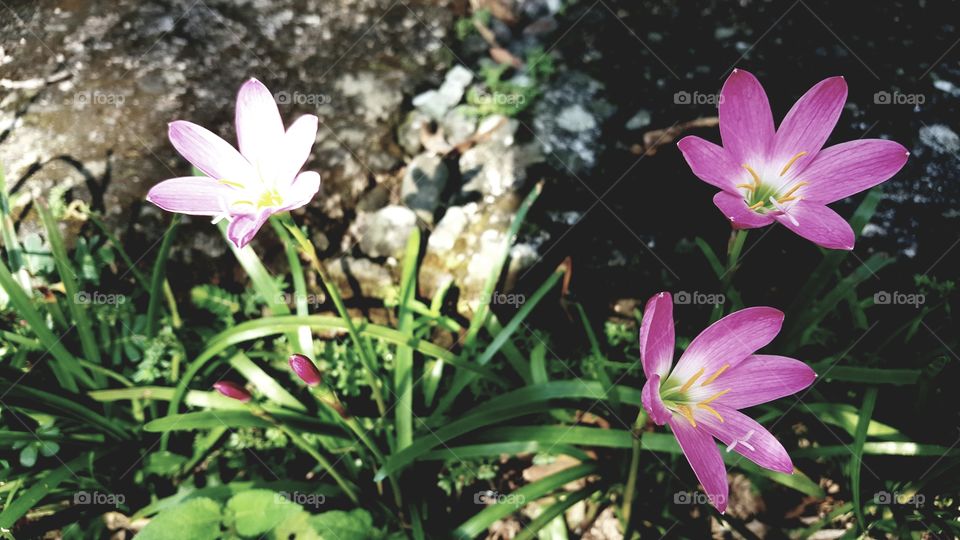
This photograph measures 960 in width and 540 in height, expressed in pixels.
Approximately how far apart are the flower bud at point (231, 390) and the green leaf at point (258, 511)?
0.24m

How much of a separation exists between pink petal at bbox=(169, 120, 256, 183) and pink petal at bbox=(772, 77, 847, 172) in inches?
49.8

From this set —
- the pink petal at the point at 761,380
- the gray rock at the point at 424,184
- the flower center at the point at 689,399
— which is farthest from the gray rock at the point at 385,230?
the pink petal at the point at 761,380

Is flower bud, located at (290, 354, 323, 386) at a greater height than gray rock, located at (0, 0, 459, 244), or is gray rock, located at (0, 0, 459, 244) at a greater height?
gray rock, located at (0, 0, 459, 244)

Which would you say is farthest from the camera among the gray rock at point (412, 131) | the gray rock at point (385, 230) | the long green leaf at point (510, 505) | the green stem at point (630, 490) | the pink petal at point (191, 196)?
the gray rock at point (412, 131)

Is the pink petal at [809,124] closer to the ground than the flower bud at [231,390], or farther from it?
farther from it

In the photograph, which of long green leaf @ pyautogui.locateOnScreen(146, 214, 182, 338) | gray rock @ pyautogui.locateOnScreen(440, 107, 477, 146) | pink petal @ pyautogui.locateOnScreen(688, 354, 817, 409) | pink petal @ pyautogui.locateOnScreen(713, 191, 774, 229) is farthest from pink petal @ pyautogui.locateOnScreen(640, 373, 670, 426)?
gray rock @ pyautogui.locateOnScreen(440, 107, 477, 146)

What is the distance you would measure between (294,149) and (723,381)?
1.07 meters

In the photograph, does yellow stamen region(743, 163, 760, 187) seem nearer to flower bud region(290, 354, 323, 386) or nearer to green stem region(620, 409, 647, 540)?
green stem region(620, 409, 647, 540)

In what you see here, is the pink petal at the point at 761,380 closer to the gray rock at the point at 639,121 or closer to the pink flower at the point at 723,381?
the pink flower at the point at 723,381

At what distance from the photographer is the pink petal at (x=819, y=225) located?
113cm

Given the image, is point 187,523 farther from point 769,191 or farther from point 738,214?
point 769,191

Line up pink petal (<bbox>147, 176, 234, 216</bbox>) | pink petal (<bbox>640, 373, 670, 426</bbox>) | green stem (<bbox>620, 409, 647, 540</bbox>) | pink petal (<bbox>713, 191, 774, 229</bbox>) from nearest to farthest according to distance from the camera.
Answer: pink petal (<bbox>640, 373, 670, 426</bbox>), pink petal (<bbox>713, 191, 774, 229</bbox>), pink petal (<bbox>147, 176, 234, 216</bbox>), green stem (<bbox>620, 409, 647, 540</bbox>)

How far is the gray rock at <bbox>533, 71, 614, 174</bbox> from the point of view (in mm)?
2465

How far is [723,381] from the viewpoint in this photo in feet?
3.76
